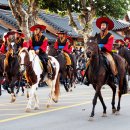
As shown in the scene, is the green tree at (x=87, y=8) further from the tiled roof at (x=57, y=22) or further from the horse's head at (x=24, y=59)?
the horse's head at (x=24, y=59)

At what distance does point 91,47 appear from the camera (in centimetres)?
1232

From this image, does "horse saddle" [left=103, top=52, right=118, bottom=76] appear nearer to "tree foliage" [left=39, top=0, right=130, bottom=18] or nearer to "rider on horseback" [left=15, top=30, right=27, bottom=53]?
"rider on horseback" [left=15, top=30, right=27, bottom=53]

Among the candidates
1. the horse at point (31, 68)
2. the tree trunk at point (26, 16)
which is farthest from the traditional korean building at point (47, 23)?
the horse at point (31, 68)

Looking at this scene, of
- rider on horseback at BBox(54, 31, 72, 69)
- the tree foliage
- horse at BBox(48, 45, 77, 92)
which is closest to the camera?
horse at BBox(48, 45, 77, 92)

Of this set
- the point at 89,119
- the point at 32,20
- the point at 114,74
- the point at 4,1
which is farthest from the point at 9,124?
the point at 4,1

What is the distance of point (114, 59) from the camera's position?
13.9 m

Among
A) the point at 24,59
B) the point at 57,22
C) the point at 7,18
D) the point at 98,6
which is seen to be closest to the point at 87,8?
the point at 98,6

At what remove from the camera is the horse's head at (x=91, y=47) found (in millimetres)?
12289

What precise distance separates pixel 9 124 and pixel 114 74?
363cm

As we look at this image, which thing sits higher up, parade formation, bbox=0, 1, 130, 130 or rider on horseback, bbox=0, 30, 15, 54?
rider on horseback, bbox=0, 30, 15, 54

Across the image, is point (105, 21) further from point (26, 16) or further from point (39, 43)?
point (26, 16)

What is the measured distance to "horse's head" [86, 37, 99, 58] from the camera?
12289 mm

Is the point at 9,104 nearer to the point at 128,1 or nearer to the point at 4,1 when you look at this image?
the point at 128,1

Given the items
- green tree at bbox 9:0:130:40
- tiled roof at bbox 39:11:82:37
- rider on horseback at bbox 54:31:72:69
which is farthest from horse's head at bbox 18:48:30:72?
tiled roof at bbox 39:11:82:37
